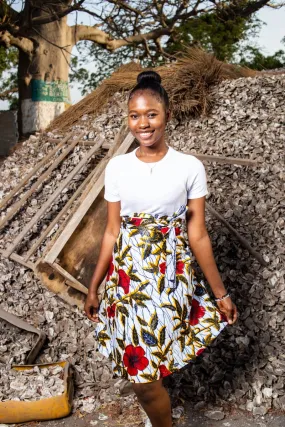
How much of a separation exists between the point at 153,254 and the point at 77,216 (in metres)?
2.19

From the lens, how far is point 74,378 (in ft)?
12.9

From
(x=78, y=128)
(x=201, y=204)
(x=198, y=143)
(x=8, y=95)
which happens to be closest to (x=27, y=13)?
(x=78, y=128)

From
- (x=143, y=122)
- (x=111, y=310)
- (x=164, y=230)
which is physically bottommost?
(x=111, y=310)

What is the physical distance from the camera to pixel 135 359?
2.47 m

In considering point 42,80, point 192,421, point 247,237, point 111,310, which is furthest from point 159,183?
point 42,80

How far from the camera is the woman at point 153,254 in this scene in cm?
244

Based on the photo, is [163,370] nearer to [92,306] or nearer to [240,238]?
[92,306]

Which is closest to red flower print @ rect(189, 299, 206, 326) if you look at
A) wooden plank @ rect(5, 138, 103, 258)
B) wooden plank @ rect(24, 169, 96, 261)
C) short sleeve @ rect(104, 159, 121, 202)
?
short sleeve @ rect(104, 159, 121, 202)

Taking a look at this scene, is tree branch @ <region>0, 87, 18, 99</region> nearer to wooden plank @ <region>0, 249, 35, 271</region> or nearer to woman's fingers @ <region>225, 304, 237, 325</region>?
wooden plank @ <region>0, 249, 35, 271</region>

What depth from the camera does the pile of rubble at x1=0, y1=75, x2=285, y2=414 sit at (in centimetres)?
370

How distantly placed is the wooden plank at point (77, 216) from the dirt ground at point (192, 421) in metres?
1.29

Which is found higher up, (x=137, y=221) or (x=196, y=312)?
(x=137, y=221)

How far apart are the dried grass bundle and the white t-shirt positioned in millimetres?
3791

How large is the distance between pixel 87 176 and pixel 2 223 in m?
0.99
